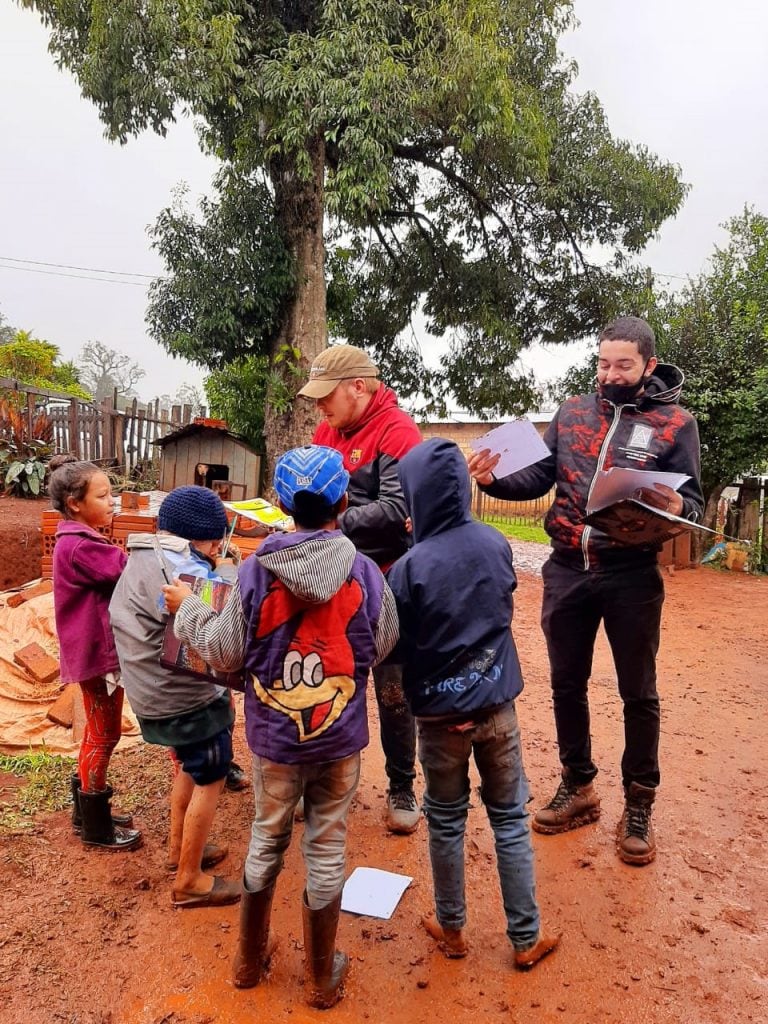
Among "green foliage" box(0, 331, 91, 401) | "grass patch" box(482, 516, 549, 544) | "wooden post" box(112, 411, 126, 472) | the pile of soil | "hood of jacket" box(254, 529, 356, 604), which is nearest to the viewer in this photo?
"hood of jacket" box(254, 529, 356, 604)

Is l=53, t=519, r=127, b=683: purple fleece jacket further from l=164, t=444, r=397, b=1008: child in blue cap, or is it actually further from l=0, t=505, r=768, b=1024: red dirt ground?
l=164, t=444, r=397, b=1008: child in blue cap

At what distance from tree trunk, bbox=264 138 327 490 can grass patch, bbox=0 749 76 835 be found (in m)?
6.33

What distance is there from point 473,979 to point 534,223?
1180cm

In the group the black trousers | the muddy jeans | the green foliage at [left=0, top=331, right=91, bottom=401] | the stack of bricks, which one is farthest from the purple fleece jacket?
the green foliage at [left=0, top=331, right=91, bottom=401]

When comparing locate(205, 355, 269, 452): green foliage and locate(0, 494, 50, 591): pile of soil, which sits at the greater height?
locate(205, 355, 269, 452): green foliage

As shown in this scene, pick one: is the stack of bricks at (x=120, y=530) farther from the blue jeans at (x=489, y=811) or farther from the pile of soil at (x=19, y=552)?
the blue jeans at (x=489, y=811)

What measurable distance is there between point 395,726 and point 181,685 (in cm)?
105

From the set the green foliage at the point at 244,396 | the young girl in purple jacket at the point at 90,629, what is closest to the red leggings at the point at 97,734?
the young girl in purple jacket at the point at 90,629

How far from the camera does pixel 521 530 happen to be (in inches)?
698

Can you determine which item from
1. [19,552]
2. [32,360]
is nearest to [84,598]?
[19,552]

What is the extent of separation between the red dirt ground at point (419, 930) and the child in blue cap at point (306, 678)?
22 cm

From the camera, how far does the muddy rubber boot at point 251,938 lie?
6.82 ft

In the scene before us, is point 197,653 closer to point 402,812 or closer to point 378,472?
point 378,472

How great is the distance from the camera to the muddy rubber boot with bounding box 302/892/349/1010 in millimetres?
2055
